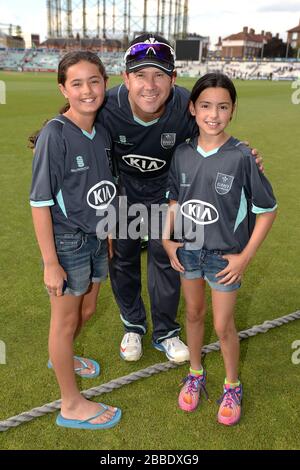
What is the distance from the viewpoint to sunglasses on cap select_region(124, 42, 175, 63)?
2.28 m

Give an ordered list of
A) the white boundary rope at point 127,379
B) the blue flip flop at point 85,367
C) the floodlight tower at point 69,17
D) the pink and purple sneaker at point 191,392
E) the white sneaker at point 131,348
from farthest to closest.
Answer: the floodlight tower at point 69,17, the white sneaker at point 131,348, the blue flip flop at point 85,367, the pink and purple sneaker at point 191,392, the white boundary rope at point 127,379

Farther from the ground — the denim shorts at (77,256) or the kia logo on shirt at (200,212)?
the kia logo on shirt at (200,212)

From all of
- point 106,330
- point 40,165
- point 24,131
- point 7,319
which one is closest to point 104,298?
point 106,330

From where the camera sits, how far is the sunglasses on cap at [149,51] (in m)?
2.28

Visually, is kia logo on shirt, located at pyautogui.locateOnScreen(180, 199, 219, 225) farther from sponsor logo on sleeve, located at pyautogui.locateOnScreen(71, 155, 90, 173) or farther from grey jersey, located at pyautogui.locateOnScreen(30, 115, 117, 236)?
sponsor logo on sleeve, located at pyautogui.locateOnScreen(71, 155, 90, 173)

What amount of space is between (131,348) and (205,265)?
1.06 m

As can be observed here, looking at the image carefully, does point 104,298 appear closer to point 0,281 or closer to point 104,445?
point 0,281

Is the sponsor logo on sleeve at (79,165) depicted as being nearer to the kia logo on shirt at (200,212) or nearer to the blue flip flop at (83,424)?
the kia logo on shirt at (200,212)

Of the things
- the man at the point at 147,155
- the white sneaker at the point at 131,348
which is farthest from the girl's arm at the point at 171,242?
the white sneaker at the point at 131,348

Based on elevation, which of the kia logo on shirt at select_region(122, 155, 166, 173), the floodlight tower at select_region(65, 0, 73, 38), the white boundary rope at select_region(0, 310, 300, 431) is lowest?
the white boundary rope at select_region(0, 310, 300, 431)

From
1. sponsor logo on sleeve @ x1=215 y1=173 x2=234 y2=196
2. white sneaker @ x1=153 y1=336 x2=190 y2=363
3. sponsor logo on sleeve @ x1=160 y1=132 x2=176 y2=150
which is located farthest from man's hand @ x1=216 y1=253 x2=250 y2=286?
white sneaker @ x1=153 y1=336 x2=190 y2=363

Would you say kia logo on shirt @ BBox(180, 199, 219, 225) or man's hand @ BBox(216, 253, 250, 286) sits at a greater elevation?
kia logo on shirt @ BBox(180, 199, 219, 225)

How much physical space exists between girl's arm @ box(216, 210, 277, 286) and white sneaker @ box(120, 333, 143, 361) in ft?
3.53

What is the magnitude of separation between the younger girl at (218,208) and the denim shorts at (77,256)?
49 cm
